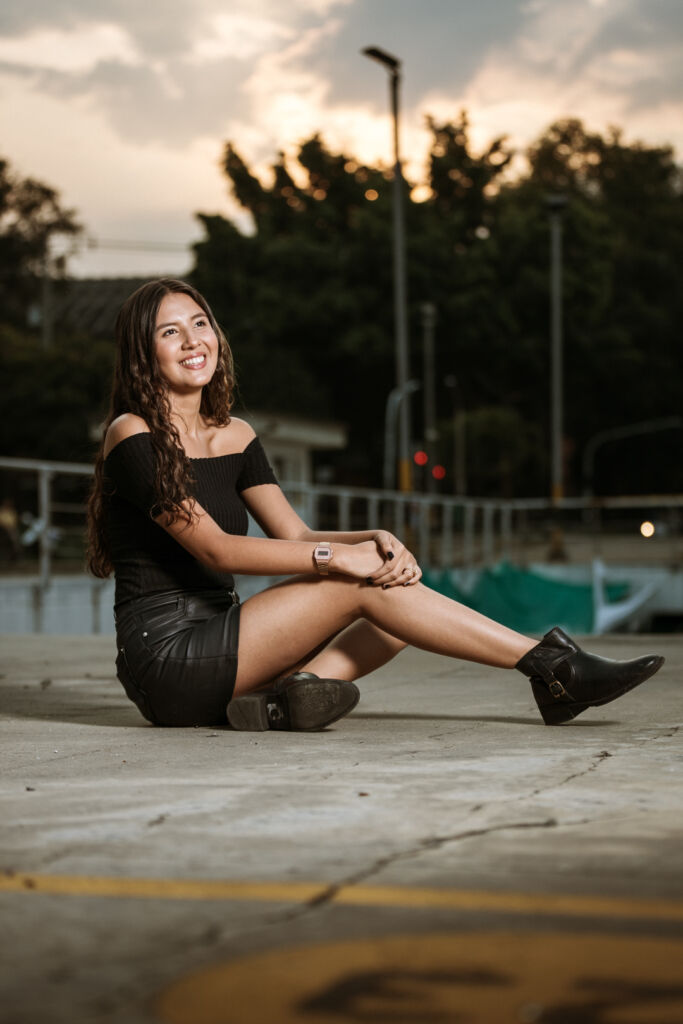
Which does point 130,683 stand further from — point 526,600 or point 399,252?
point 399,252

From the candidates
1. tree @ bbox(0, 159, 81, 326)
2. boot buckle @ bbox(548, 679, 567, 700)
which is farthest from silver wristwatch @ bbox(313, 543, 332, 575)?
tree @ bbox(0, 159, 81, 326)

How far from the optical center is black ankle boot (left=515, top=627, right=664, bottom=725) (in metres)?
3.98

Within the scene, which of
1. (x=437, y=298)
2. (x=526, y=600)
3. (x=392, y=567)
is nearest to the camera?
(x=392, y=567)

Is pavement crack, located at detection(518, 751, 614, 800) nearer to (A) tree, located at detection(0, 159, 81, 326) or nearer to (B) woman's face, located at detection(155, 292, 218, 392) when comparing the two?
(B) woman's face, located at detection(155, 292, 218, 392)

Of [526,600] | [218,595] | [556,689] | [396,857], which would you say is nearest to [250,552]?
[218,595]

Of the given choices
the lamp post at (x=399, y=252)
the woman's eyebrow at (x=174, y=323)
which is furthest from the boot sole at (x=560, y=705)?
the lamp post at (x=399, y=252)

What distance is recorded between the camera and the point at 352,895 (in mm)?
2168

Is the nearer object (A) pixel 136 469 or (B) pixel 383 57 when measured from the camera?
(A) pixel 136 469

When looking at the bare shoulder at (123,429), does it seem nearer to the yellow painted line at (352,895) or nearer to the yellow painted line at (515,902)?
the yellow painted line at (352,895)

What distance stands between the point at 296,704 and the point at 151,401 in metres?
0.90

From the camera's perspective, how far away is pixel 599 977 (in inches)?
70.3

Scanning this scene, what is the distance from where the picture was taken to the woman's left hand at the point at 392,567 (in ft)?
13.1

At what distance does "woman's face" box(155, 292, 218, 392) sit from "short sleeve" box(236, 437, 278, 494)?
0.28 m

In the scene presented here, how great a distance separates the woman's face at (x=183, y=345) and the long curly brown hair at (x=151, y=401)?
0.02 m
